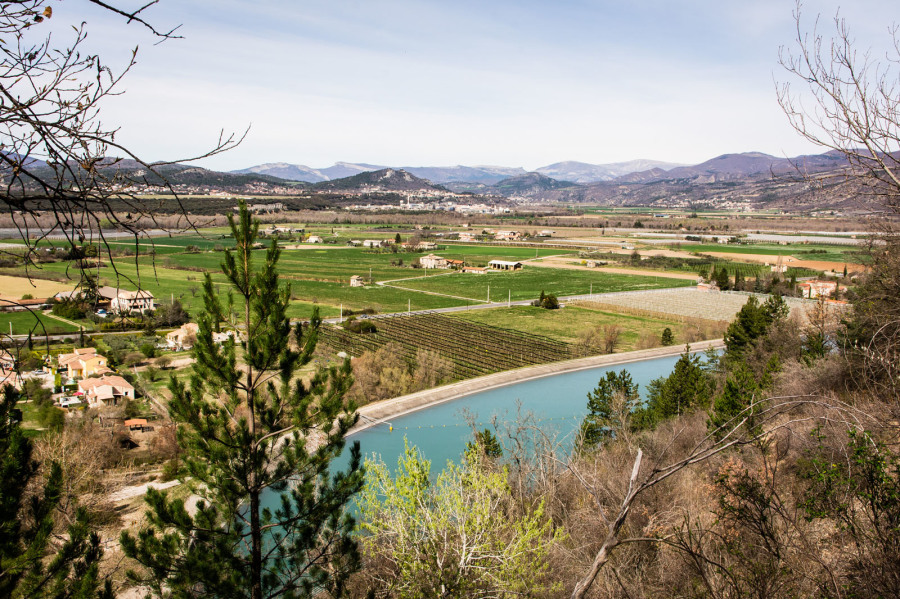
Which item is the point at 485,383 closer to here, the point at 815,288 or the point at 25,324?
the point at 25,324

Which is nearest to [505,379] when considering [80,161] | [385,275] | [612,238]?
Result: [80,161]

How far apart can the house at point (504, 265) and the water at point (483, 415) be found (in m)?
39.0

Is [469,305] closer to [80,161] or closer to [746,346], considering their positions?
[746,346]

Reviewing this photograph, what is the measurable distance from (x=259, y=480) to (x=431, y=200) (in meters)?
193

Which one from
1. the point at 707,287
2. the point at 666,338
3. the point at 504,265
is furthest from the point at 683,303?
the point at 504,265

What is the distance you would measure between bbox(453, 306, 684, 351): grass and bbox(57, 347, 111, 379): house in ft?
76.4

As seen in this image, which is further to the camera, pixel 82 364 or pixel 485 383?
pixel 485 383

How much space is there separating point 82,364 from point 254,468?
23166mm

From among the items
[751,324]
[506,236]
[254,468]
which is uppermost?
[254,468]

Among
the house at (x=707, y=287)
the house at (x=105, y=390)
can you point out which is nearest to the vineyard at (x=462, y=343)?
the house at (x=105, y=390)

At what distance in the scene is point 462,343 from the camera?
3566cm

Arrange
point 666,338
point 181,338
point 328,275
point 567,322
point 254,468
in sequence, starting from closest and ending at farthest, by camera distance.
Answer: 1. point 254,468
2. point 181,338
3. point 666,338
4. point 567,322
5. point 328,275

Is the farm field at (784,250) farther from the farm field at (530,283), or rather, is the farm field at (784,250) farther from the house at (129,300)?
the house at (129,300)

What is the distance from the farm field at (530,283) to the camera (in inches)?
2163
